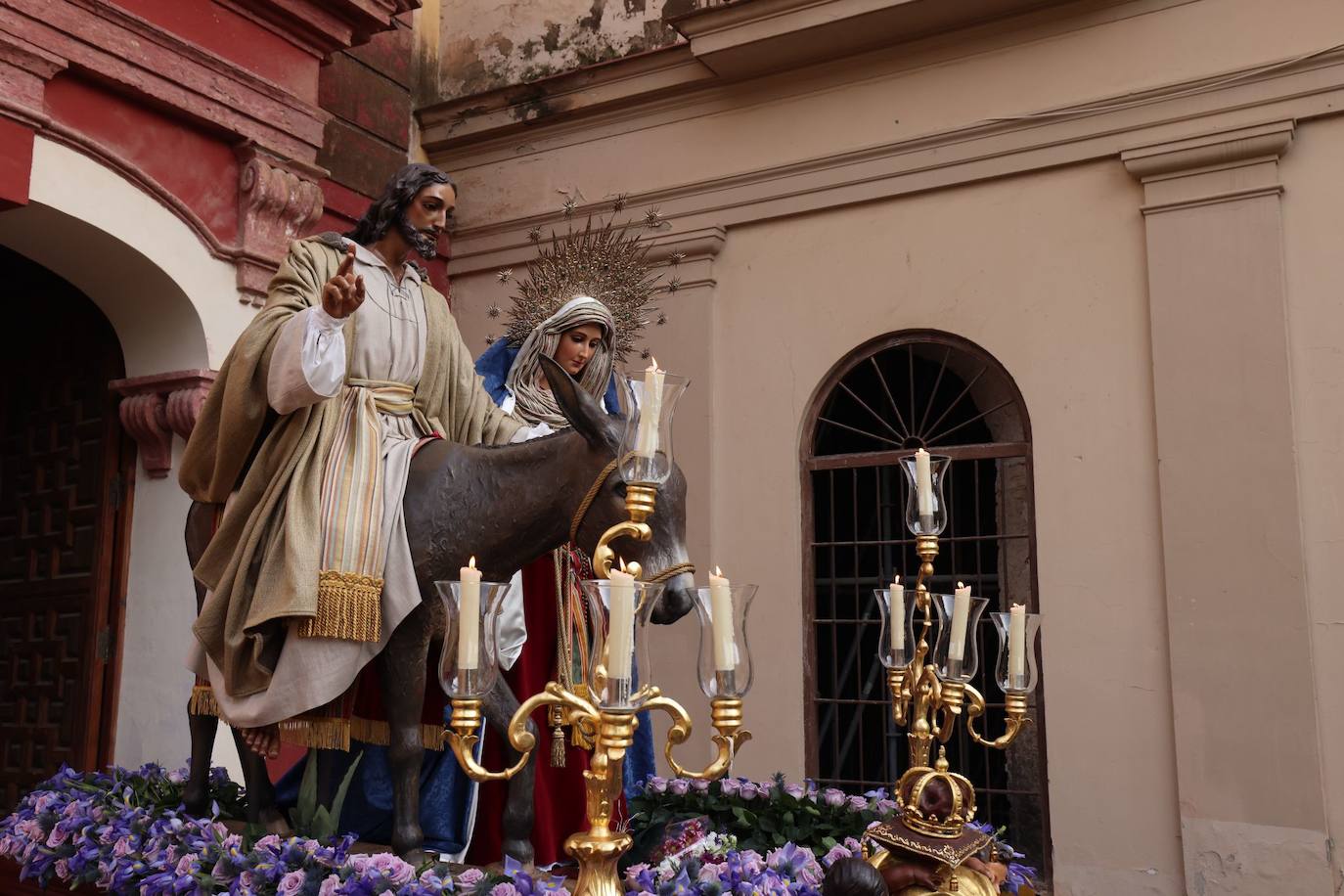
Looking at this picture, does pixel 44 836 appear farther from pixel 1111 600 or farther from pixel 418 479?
pixel 1111 600

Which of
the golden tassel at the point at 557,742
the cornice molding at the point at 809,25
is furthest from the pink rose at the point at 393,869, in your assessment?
the cornice molding at the point at 809,25

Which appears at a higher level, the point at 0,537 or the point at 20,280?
the point at 20,280

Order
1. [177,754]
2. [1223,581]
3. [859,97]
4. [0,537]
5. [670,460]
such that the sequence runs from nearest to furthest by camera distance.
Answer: [670,460] → [177,754] → [1223,581] → [0,537] → [859,97]

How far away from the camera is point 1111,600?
224 inches

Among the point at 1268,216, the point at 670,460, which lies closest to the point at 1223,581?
the point at 1268,216

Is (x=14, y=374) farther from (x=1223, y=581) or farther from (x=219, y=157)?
(x=1223, y=581)

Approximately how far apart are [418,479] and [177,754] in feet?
8.77

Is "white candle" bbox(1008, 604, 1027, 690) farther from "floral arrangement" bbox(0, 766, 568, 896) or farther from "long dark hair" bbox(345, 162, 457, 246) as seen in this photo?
"long dark hair" bbox(345, 162, 457, 246)

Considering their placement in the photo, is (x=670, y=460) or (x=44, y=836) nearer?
(x=670, y=460)

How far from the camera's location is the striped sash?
2.86 m

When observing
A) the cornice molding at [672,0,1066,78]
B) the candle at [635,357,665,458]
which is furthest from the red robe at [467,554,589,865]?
the cornice molding at [672,0,1066,78]

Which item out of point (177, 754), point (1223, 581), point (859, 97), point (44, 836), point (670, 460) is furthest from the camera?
point (859, 97)

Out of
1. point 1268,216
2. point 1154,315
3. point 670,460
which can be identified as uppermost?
point 1268,216

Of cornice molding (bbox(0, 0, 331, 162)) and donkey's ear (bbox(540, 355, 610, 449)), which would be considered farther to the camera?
cornice molding (bbox(0, 0, 331, 162))
